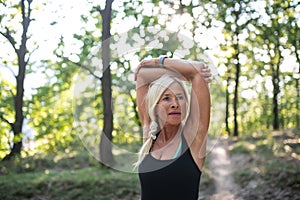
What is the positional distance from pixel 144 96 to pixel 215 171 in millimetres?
6531

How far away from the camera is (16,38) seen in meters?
7.05

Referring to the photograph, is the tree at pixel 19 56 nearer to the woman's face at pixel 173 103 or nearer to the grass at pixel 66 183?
the grass at pixel 66 183

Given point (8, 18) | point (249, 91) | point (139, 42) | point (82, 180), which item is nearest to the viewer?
point (139, 42)

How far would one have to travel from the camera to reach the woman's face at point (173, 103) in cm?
172

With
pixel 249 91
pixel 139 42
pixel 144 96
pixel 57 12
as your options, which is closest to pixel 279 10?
pixel 57 12

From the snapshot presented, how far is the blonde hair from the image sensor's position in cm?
173

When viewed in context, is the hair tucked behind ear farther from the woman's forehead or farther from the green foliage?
the green foliage

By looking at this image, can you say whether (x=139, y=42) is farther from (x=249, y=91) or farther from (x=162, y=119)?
(x=249, y=91)

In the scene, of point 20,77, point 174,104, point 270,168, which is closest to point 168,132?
point 174,104

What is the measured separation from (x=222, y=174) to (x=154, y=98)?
659 cm

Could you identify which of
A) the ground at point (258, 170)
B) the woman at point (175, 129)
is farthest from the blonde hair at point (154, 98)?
the ground at point (258, 170)

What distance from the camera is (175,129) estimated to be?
1.84 metres

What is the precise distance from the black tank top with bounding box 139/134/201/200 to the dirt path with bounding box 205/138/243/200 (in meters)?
3.64

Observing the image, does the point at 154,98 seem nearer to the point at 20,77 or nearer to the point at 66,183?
the point at 66,183
